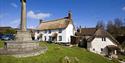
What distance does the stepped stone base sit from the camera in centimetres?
1841

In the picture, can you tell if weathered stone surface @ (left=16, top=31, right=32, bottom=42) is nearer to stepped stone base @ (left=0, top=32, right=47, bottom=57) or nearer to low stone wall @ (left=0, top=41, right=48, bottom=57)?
stepped stone base @ (left=0, top=32, right=47, bottom=57)

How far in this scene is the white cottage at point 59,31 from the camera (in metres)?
52.3

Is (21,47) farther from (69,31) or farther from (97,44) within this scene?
(69,31)

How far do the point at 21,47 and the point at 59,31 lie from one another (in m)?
34.2

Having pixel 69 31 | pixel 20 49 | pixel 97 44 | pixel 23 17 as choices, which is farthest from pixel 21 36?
pixel 69 31

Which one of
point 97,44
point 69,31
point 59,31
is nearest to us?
point 97,44

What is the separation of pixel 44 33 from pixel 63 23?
10655 mm

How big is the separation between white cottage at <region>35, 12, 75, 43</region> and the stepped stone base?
99.4ft

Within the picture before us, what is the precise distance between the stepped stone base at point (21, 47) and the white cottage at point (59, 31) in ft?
99.4

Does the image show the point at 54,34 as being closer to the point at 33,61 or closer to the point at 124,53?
the point at 124,53

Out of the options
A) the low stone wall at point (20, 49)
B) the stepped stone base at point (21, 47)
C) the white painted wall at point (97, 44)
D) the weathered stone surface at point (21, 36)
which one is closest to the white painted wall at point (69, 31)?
the white painted wall at point (97, 44)

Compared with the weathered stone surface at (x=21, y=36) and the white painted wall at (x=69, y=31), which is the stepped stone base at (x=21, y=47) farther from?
the white painted wall at (x=69, y=31)

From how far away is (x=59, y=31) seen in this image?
53969 millimetres

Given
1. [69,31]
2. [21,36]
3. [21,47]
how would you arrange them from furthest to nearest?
1. [69,31]
2. [21,36]
3. [21,47]
